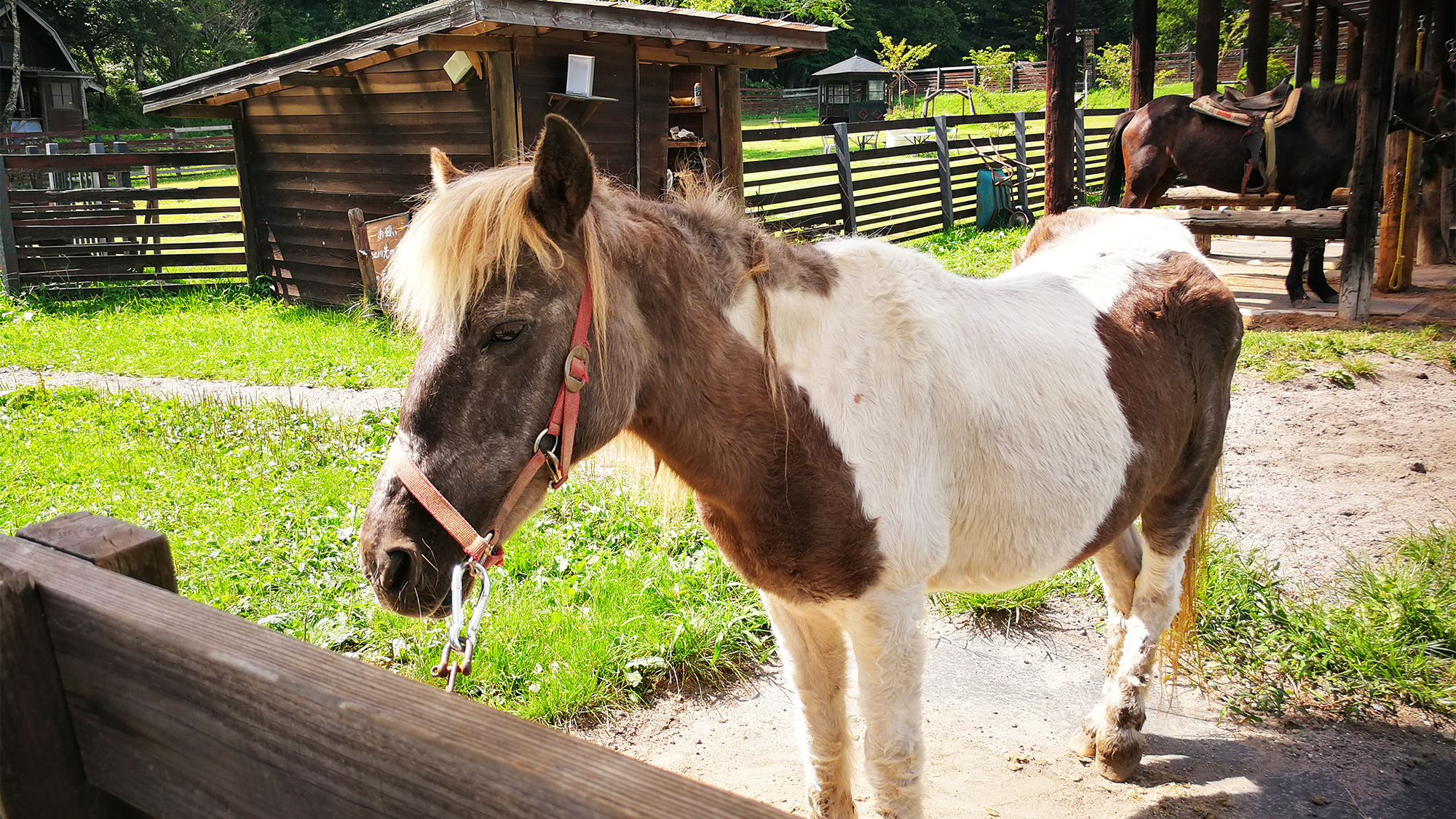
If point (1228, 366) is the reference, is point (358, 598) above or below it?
below

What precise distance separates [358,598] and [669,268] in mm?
2391

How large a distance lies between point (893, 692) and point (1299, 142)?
9286 millimetres

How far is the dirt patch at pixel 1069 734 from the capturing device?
2.60 metres

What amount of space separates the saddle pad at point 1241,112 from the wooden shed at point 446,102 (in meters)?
4.19

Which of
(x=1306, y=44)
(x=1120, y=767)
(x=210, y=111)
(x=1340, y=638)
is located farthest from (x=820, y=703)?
(x=1306, y=44)

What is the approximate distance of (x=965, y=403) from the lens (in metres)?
2.10

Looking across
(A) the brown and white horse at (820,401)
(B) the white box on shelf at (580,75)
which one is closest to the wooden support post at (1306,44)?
(B) the white box on shelf at (580,75)

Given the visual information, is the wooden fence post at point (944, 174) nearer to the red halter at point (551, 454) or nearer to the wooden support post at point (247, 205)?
the wooden support post at point (247, 205)

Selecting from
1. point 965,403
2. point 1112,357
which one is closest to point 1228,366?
point 1112,357

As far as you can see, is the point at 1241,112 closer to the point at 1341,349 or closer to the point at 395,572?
the point at 1341,349

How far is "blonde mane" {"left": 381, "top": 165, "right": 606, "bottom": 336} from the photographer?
156 cm

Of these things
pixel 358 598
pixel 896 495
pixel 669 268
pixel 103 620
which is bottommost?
pixel 358 598

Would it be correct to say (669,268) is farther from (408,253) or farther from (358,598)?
(358,598)

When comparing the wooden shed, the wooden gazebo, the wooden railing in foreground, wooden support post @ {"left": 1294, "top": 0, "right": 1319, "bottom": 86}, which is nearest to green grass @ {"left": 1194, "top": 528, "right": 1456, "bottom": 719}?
the wooden railing in foreground
